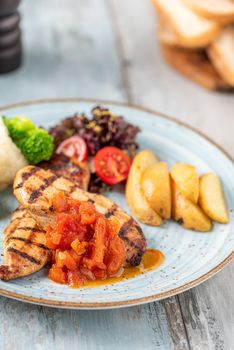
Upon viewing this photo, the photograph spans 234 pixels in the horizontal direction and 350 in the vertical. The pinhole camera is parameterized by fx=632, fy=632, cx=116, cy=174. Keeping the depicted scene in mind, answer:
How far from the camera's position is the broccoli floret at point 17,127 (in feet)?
18.5

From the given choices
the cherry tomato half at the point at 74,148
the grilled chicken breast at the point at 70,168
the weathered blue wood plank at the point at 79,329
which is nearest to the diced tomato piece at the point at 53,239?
the weathered blue wood plank at the point at 79,329

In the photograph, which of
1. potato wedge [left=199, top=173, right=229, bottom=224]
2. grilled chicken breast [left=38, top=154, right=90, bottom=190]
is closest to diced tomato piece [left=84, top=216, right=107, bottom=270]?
grilled chicken breast [left=38, top=154, right=90, bottom=190]

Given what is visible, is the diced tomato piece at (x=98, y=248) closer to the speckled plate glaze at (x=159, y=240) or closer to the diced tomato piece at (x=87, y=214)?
the diced tomato piece at (x=87, y=214)

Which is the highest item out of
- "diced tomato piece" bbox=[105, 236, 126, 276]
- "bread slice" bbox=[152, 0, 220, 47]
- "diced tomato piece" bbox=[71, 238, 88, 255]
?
"bread slice" bbox=[152, 0, 220, 47]

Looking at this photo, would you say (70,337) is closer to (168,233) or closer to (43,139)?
(168,233)

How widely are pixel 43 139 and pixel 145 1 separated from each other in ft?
15.2

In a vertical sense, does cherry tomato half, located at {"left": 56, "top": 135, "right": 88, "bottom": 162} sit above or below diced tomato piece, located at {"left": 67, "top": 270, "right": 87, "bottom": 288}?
above

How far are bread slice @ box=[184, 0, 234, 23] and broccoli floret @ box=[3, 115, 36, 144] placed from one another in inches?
112

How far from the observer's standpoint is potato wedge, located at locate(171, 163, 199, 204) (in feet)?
17.0

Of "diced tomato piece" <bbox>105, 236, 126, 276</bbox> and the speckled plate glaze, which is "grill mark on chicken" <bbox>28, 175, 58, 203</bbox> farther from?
"diced tomato piece" <bbox>105, 236, 126, 276</bbox>

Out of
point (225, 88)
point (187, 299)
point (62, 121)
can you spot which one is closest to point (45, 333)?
point (187, 299)

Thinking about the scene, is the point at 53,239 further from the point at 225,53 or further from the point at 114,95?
the point at 225,53

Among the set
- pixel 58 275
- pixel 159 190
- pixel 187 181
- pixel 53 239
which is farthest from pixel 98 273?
pixel 187 181

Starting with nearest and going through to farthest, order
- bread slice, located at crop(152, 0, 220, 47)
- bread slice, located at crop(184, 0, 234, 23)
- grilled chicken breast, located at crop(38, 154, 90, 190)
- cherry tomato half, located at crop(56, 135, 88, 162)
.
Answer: grilled chicken breast, located at crop(38, 154, 90, 190), cherry tomato half, located at crop(56, 135, 88, 162), bread slice, located at crop(184, 0, 234, 23), bread slice, located at crop(152, 0, 220, 47)
